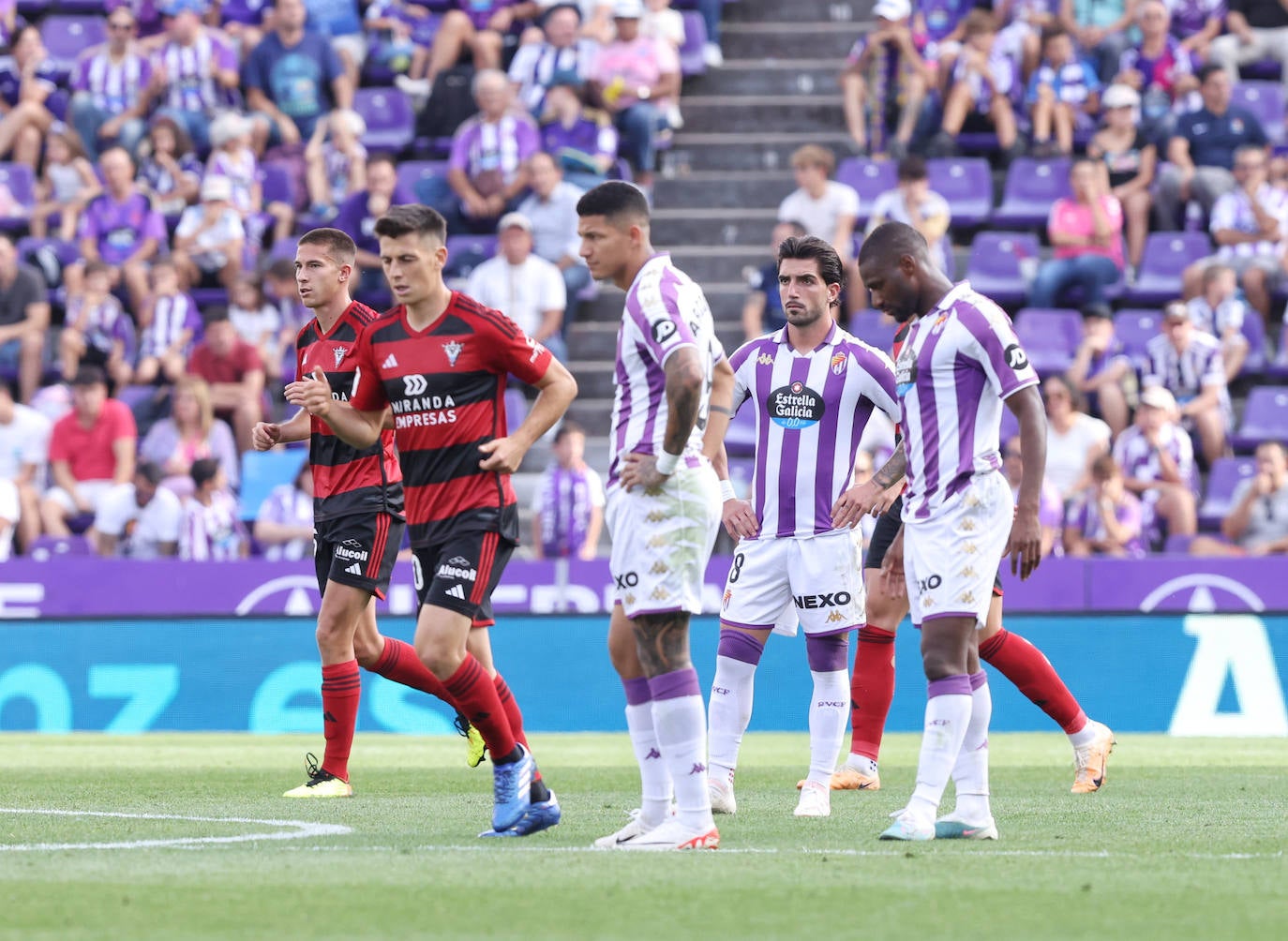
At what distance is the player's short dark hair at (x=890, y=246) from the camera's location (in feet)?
22.7

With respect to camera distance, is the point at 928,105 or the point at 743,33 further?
the point at 743,33

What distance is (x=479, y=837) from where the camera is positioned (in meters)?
7.11

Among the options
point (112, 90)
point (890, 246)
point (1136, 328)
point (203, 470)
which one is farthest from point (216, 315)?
point (890, 246)

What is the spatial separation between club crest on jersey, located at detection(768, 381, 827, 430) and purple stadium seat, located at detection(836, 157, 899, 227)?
33.9 feet

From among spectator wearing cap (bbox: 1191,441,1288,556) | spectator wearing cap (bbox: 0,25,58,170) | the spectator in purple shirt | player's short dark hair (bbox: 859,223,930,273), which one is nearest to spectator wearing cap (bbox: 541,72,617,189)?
spectator wearing cap (bbox: 0,25,58,170)

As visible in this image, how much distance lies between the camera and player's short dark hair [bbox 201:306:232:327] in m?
18.0

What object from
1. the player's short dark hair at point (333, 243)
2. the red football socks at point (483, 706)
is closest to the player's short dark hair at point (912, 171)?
the player's short dark hair at point (333, 243)

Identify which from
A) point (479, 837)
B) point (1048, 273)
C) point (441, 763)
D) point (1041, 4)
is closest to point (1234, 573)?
point (1048, 273)

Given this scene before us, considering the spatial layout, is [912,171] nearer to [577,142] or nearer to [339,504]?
[577,142]

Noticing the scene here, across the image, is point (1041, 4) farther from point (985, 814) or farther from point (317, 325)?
point (985, 814)

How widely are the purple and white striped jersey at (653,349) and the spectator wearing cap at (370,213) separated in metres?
12.0

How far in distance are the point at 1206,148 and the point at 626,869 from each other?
14545mm

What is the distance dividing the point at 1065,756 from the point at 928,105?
362 inches

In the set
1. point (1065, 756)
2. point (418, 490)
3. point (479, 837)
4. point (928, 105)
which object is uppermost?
point (928, 105)
